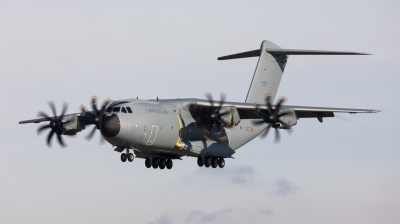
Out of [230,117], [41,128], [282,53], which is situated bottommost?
[41,128]

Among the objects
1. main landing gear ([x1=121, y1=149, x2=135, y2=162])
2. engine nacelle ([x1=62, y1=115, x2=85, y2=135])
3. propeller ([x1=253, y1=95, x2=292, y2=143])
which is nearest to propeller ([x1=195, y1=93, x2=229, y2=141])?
propeller ([x1=253, y1=95, x2=292, y2=143])

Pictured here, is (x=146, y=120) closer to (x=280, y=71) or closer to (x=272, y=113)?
(x=272, y=113)

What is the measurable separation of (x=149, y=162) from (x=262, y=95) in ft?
22.7

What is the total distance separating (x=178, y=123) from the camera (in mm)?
35688

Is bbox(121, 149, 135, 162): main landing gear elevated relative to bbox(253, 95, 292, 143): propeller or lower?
lower

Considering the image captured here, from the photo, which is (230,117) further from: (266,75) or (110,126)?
(266,75)

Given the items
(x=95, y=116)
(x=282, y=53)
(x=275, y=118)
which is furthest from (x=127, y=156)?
(x=282, y=53)

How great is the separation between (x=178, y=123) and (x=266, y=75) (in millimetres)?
6952

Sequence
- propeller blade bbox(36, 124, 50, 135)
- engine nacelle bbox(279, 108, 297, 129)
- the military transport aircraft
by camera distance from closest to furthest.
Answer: the military transport aircraft
engine nacelle bbox(279, 108, 297, 129)
propeller blade bbox(36, 124, 50, 135)

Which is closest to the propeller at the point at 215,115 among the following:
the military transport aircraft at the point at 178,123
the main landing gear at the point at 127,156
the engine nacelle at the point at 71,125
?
the military transport aircraft at the point at 178,123

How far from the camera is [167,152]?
1436 inches

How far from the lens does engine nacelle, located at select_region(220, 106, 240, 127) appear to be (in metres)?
35.1

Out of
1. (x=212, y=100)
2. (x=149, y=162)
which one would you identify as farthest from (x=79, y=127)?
(x=212, y=100)

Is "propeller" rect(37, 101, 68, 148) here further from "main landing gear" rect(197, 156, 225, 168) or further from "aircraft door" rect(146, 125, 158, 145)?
"main landing gear" rect(197, 156, 225, 168)
